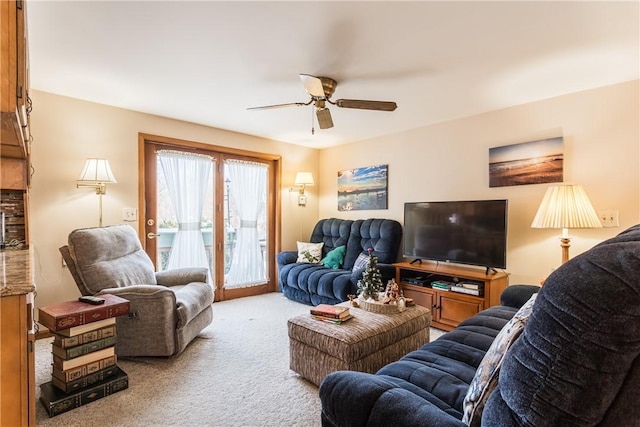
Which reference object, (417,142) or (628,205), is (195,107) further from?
(628,205)

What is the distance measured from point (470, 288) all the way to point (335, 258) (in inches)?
68.7

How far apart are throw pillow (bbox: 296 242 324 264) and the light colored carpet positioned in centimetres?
147

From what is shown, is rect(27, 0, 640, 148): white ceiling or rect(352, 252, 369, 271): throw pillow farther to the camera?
rect(352, 252, 369, 271): throw pillow

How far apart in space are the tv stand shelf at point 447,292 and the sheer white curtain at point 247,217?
6.90 ft

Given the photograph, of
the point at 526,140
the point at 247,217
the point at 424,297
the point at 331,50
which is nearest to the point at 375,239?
the point at 424,297

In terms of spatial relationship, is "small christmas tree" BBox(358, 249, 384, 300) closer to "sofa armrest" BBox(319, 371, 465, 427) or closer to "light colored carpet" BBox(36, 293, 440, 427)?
"light colored carpet" BBox(36, 293, 440, 427)

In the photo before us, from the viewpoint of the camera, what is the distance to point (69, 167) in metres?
3.16

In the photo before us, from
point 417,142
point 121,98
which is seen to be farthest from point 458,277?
point 121,98

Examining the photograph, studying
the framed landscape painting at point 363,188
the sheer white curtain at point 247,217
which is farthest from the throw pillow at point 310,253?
the framed landscape painting at point 363,188

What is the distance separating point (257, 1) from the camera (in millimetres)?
1721

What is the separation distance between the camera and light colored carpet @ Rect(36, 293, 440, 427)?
1848mm

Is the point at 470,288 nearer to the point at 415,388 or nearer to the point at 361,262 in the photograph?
the point at 361,262

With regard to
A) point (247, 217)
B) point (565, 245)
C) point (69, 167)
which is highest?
point (69, 167)

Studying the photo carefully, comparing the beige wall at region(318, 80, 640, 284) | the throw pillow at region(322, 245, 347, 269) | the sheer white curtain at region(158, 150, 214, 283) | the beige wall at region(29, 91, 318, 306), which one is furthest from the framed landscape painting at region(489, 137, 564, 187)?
the beige wall at region(29, 91, 318, 306)
